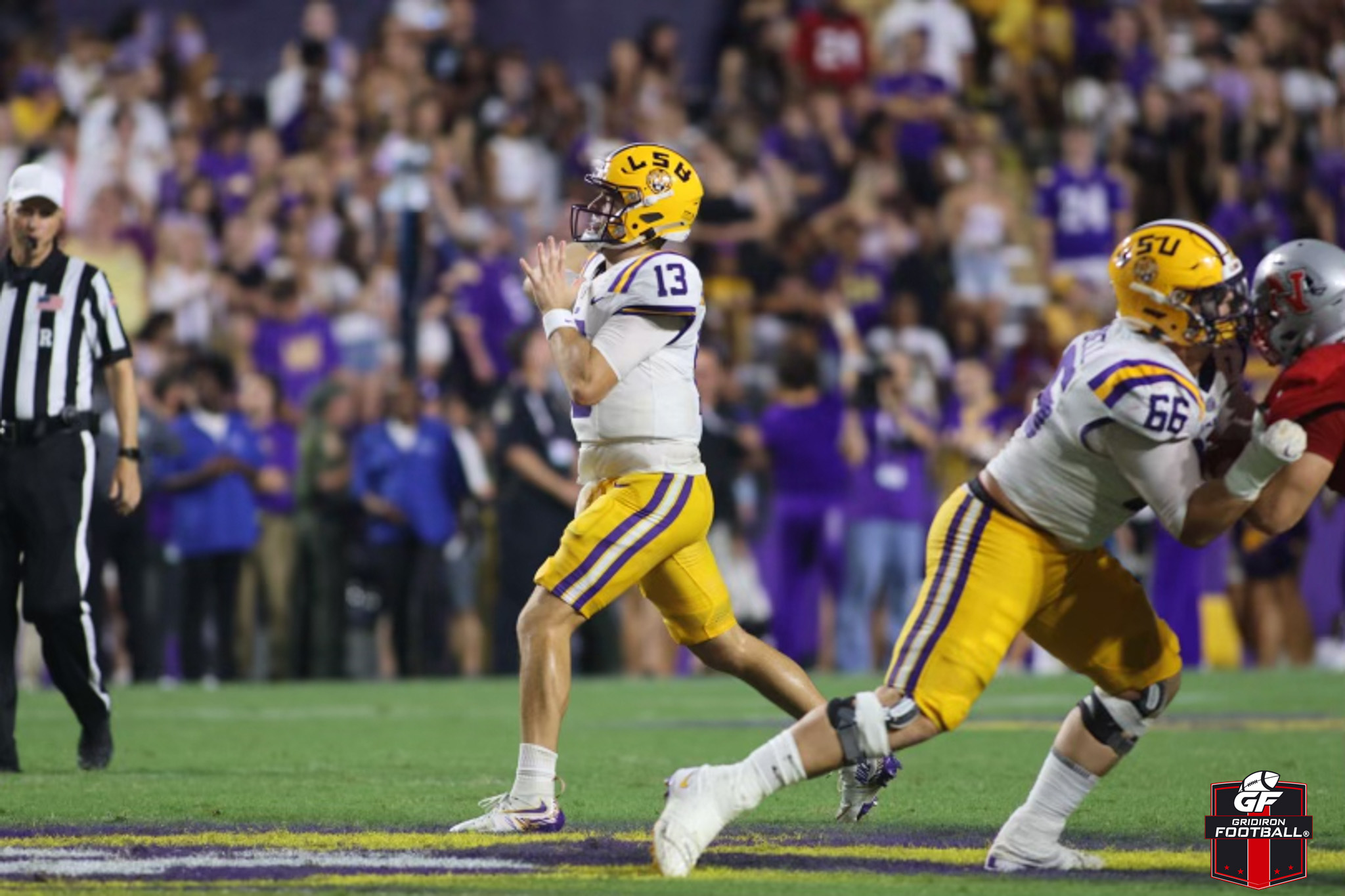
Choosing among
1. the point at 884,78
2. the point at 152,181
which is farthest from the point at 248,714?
the point at 884,78

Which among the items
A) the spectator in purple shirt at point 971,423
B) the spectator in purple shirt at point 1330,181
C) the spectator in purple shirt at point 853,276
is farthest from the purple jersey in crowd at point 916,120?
the spectator in purple shirt at point 971,423

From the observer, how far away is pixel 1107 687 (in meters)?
5.65

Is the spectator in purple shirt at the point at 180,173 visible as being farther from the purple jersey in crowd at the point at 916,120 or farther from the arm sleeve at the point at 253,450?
the purple jersey in crowd at the point at 916,120

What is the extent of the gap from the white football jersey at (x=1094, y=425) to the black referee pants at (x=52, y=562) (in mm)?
3832

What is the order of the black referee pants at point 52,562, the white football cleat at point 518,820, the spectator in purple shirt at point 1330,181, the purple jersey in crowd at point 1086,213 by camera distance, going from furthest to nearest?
the purple jersey in crowd at point 1086,213 < the spectator in purple shirt at point 1330,181 < the black referee pants at point 52,562 < the white football cleat at point 518,820

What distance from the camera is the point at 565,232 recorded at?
16.1m

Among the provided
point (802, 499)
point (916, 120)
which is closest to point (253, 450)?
point (802, 499)

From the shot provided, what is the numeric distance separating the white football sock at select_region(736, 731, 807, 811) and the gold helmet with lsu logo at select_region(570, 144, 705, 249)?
5.93ft

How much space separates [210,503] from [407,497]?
49.7 inches

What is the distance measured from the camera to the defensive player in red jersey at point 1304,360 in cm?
532

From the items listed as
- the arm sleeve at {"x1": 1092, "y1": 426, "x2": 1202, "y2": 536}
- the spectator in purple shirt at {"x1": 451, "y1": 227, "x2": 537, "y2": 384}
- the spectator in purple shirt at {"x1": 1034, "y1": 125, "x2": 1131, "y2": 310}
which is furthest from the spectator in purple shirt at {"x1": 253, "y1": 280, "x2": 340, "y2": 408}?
the arm sleeve at {"x1": 1092, "y1": 426, "x2": 1202, "y2": 536}

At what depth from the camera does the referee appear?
26.2 ft

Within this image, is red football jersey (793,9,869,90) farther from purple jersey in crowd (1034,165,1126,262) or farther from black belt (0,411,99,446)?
black belt (0,411,99,446)

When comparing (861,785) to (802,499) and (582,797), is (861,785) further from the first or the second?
(802,499)
